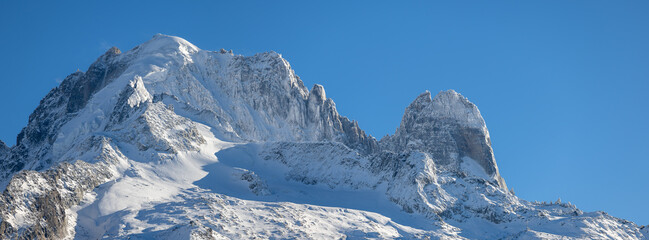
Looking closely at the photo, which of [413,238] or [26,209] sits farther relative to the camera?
[413,238]

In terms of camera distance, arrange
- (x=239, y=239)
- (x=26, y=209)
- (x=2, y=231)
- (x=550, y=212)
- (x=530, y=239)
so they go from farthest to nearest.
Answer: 1. (x=550, y=212)
2. (x=530, y=239)
3. (x=239, y=239)
4. (x=26, y=209)
5. (x=2, y=231)

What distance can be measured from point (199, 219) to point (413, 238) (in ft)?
134

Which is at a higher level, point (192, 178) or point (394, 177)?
point (394, 177)

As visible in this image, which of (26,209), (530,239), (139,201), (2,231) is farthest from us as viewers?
(530,239)

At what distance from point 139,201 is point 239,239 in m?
23.2

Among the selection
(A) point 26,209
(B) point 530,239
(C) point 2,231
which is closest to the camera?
(C) point 2,231

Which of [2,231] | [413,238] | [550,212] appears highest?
[550,212]

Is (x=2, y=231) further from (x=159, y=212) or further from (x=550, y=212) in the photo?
(x=550, y=212)

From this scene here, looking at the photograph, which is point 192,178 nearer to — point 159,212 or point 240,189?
point 240,189

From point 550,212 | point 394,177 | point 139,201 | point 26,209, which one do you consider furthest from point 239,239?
point 550,212

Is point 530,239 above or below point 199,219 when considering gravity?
above

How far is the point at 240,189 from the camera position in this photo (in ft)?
581

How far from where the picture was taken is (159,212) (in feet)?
493

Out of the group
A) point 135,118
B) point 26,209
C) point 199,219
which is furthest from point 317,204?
point 26,209
